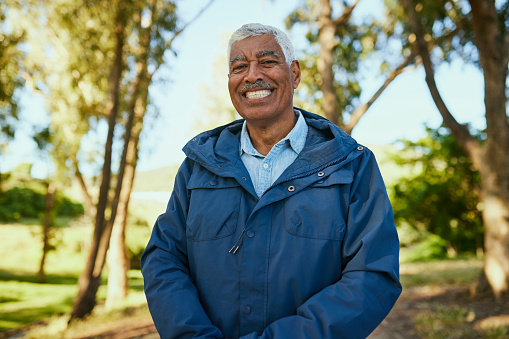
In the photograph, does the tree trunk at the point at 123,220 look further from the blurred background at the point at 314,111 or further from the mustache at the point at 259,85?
the mustache at the point at 259,85

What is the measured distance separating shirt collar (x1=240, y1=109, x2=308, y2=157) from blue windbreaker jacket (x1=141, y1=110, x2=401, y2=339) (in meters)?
0.11

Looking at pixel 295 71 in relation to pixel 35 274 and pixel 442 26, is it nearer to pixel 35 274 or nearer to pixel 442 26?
pixel 442 26

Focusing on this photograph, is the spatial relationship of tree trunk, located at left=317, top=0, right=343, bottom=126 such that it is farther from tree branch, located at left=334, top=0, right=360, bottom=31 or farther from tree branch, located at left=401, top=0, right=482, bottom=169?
tree branch, located at left=401, top=0, right=482, bottom=169

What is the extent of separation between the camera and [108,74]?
922 centimetres

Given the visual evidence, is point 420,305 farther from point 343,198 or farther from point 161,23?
point 161,23

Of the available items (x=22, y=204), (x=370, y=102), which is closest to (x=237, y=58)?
(x=370, y=102)

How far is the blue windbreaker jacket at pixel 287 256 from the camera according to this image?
146 centimetres

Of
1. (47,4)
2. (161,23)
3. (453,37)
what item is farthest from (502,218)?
(47,4)

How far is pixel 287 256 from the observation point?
1.55 metres

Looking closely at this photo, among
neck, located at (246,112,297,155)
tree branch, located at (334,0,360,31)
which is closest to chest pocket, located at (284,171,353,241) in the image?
neck, located at (246,112,297,155)

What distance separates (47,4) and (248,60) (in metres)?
8.48

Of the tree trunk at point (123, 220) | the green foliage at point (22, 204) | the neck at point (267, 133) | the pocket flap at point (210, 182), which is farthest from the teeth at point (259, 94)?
the green foliage at point (22, 204)

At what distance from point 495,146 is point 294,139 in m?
5.78

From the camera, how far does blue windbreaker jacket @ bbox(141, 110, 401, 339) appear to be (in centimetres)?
146
